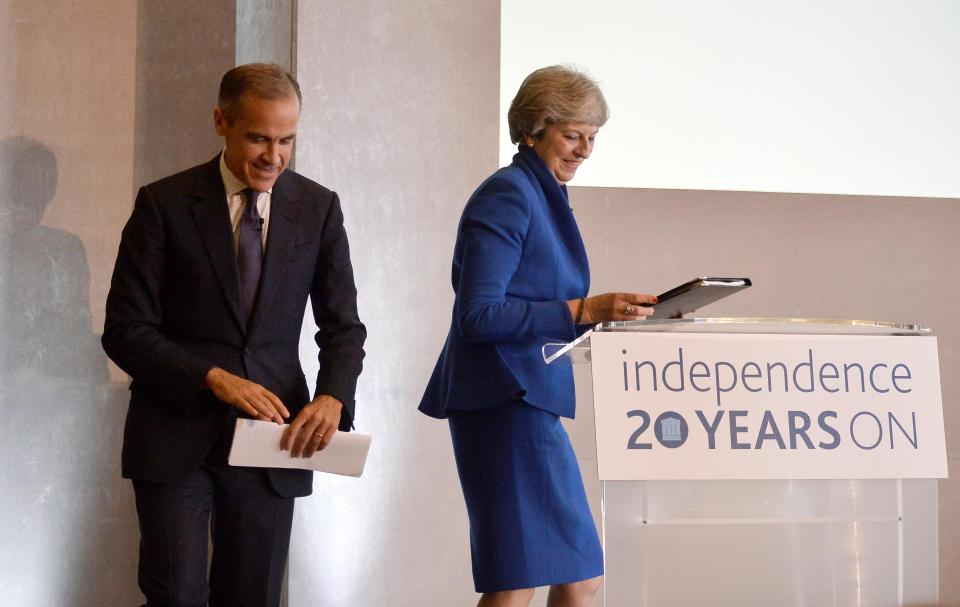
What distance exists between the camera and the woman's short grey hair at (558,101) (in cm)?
227

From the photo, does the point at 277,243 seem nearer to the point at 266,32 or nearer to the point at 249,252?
the point at 249,252

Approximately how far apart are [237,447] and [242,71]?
76 cm

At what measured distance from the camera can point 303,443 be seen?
2.10 metres

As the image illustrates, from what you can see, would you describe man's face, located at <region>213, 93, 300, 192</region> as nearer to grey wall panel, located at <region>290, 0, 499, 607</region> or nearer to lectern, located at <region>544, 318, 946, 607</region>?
lectern, located at <region>544, 318, 946, 607</region>

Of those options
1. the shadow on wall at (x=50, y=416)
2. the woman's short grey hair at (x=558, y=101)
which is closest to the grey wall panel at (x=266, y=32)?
the shadow on wall at (x=50, y=416)

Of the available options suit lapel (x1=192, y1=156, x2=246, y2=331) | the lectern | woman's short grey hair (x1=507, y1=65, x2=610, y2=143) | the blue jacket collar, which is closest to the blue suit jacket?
the blue jacket collar

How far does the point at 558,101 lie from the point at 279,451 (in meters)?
0.92

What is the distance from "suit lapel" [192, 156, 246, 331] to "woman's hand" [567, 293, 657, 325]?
66 cm

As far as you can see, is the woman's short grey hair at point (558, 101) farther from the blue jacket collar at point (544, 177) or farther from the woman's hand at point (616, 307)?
the woman's hand at point (616, 307)

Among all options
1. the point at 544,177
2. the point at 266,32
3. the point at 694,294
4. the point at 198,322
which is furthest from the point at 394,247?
the point at 694,294

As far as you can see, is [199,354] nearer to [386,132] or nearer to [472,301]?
[472,301]

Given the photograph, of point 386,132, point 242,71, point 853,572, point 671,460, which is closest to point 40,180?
point 386,132

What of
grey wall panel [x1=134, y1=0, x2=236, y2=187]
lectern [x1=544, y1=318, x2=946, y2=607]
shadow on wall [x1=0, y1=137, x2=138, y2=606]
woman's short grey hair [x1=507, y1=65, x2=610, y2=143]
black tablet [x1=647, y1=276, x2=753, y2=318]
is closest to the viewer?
lectern [x1=544, y1=318, x2=946, y2=607]

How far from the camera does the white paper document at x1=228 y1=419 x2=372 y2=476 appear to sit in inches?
80.0
